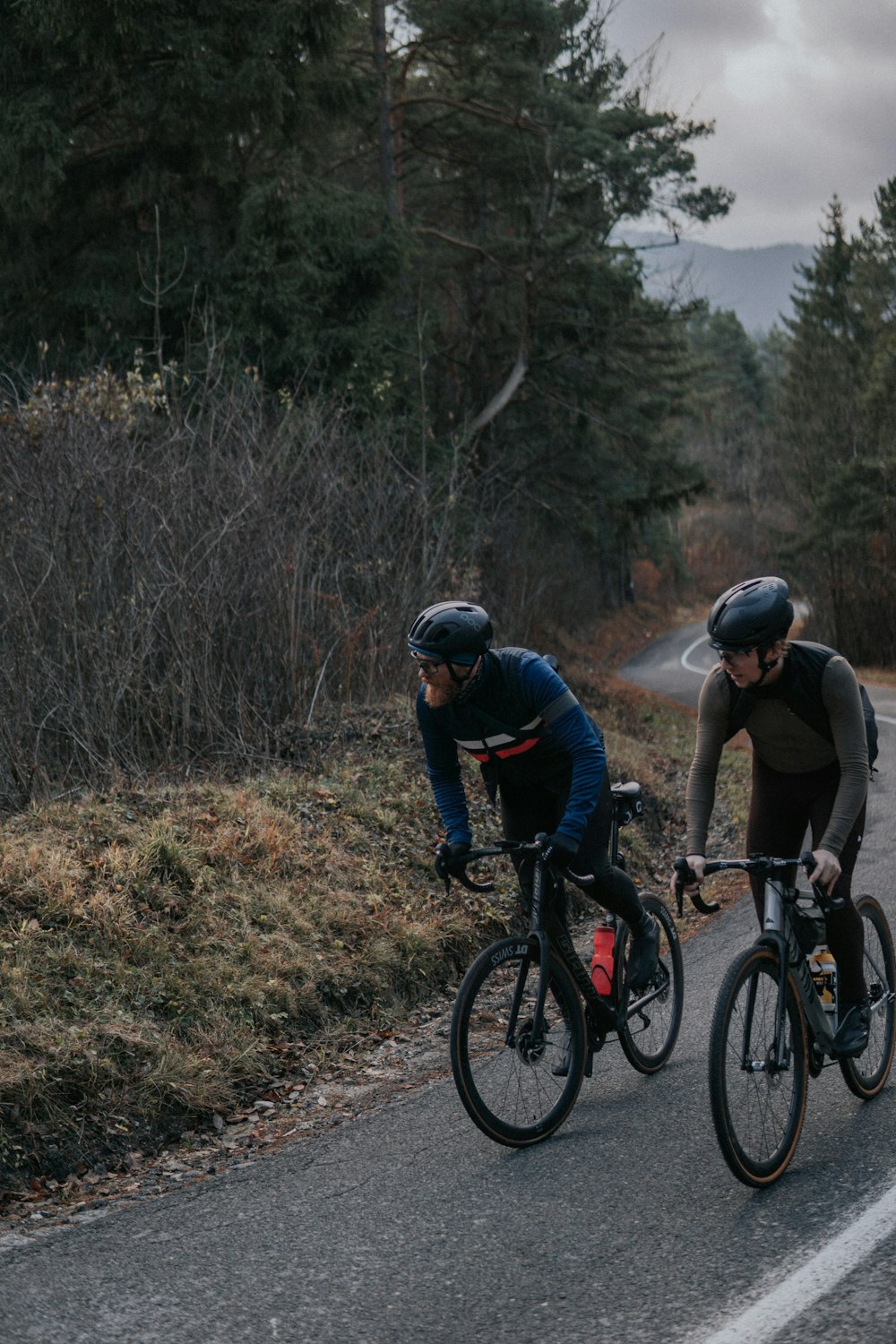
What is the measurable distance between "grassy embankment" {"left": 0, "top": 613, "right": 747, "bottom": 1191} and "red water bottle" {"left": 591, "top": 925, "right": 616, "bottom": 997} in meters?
1.77

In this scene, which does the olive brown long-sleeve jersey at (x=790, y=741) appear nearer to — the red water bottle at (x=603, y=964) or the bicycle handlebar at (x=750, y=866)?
the bicycle handlebar at (x=750, y=866)

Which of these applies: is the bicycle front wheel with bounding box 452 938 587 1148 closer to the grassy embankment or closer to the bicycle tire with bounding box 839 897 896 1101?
the bicycle tire with bounding box 839 897 896 1101

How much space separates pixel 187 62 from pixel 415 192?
613 inches

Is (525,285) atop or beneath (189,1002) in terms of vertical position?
atop

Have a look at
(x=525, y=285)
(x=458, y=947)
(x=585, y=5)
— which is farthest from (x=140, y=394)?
(x=585, y=5)

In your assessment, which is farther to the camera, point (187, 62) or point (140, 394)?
point (187, 62)

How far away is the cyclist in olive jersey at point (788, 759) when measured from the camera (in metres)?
4.68

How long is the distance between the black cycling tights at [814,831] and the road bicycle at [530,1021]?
2.74 feet

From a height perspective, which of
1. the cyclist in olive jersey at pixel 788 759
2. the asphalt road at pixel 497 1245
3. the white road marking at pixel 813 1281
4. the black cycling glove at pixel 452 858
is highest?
the cyclist in olive jersey at pixel 788 759

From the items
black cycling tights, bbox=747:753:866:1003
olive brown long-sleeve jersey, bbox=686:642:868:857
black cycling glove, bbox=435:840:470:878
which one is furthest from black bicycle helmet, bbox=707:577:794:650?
black cycling glove, bbox=435:840:470:878

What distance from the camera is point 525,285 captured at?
86.2ft

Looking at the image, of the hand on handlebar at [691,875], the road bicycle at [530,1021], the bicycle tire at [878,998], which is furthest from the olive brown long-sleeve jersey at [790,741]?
the bicycle tire at [878,998]

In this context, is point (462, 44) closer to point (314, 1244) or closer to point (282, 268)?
point (282, 268)

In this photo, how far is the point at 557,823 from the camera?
5.53m
